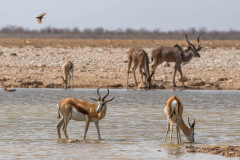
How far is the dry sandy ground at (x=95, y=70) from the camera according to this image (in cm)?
2419

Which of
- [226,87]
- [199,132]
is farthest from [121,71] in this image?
[199,132]

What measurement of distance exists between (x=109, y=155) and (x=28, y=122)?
4.59 meters

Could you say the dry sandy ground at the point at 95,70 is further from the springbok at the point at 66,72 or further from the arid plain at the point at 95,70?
the springbok at the point at 66,72

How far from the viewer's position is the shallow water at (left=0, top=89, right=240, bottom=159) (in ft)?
31.4

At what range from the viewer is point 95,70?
26.4m

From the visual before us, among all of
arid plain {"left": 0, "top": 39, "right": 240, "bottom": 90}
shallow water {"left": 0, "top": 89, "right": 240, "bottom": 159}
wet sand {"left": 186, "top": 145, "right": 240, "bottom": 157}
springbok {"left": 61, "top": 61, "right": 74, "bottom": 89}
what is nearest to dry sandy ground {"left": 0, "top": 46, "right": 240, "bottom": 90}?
arid plain {"left": 0, "top": 39, "right": 240, "bottom": 90}

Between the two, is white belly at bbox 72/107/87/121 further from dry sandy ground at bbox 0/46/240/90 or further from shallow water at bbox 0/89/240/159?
dry sandy ground at bbox 0/46/240/90

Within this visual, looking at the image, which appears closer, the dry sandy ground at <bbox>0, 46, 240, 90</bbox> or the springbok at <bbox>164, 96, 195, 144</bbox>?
the springbok at <bbox>164, 96, 195, 144</bbox>

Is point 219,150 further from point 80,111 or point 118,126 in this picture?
point 118,126

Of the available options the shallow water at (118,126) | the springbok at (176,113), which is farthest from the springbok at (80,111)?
the springbok at (176,113)

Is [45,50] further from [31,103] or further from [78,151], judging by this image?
[78,151]

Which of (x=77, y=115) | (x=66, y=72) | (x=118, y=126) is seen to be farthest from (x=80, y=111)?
(x=66, y=72)

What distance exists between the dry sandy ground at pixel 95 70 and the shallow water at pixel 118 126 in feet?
8.48

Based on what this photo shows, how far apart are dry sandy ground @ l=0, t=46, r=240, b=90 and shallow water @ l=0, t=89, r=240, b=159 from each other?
2585 millimetres
